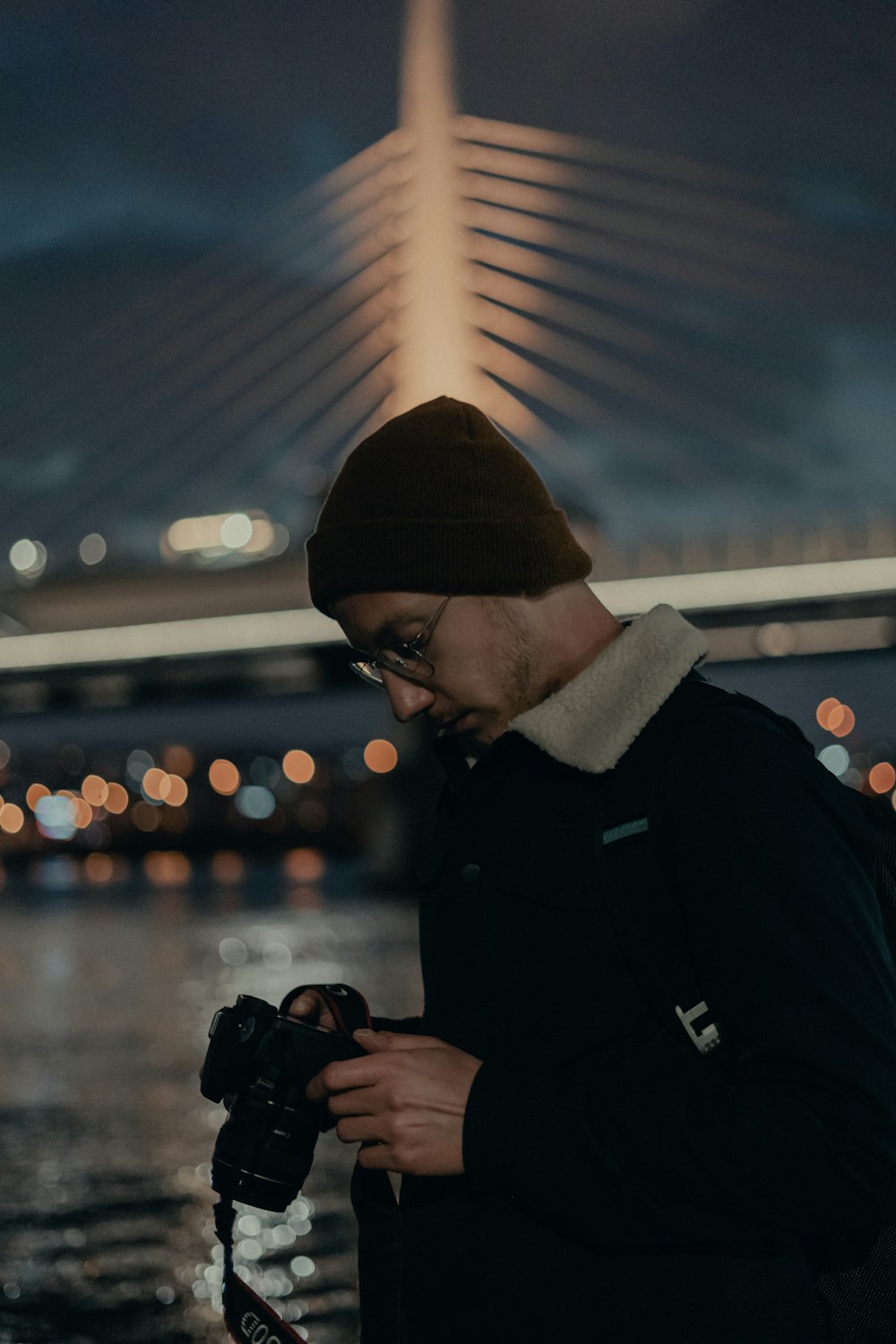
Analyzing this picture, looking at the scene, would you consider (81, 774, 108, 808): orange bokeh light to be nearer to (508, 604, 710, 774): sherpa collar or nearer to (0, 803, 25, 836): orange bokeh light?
(0, 803, 25, 836): orange bokeh light

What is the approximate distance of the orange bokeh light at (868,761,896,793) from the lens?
250 ft

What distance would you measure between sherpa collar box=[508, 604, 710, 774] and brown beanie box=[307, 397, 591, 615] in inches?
4.3

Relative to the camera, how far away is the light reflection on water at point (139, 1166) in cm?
380

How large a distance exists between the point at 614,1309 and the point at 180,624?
26.1m

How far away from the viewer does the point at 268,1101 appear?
1594 millimetres

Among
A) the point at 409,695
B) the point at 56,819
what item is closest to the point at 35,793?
the point at 56,819

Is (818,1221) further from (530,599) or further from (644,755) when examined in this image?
(530,599)

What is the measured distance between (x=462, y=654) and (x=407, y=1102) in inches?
17.4

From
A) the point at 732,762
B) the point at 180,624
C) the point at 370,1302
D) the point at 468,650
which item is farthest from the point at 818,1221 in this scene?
the point at 180,624

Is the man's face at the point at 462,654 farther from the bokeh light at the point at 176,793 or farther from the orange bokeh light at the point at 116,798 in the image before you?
the bokeh light at the point at 176,793

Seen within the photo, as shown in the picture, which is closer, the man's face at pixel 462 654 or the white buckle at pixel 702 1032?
the white buckle at pixel 702 1032

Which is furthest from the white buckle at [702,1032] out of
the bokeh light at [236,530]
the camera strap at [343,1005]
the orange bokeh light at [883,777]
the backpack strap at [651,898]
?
the orange bokeh light at [883,777]

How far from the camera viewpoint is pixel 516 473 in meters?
1.51

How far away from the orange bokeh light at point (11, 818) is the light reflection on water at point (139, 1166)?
64.4 m
